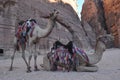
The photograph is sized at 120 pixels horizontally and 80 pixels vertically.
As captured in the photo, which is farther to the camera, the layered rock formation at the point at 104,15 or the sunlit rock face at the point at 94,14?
the sunlit rock face at the point at 94,14

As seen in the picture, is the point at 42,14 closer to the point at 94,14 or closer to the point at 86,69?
the point at 86,69

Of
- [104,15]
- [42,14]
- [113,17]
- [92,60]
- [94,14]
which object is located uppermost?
[94,14]

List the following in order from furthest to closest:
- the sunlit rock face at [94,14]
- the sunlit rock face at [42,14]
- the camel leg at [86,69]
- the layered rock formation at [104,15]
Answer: the sunlit rock face at [94,14]
the layered rock formation at [104,15]
the sunlit rock face at [42,14]
the camel leg at [86,69]

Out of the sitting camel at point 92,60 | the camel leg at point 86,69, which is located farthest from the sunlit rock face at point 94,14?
the camel leg at point 86,69

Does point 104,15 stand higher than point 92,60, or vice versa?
point 104,15

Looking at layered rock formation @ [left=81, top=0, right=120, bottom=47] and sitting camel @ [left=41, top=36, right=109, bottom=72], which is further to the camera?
layered rock formation @ [left=81, top=0, right=120, bottom=47]

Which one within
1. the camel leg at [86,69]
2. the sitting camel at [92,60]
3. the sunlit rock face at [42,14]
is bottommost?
the camel leg at [86,69]

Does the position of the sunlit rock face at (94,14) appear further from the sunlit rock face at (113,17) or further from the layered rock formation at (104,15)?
the sunlit rock face at (113,17)

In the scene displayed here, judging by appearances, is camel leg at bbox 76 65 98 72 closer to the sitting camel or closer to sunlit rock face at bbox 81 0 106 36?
the sitting camel

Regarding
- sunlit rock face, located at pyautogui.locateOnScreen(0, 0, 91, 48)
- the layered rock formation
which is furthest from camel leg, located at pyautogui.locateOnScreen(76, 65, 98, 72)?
the layered rock formation

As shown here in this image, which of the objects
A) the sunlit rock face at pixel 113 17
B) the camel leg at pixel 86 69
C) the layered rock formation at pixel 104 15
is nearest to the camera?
the camel leg at pixel 86 69

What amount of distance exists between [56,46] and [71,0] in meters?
32.7

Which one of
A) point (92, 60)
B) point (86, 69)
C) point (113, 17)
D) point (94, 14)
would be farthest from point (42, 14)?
point (94, 14)

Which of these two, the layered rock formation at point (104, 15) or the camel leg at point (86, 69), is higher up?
the layered rock formation at point (104, 15)
